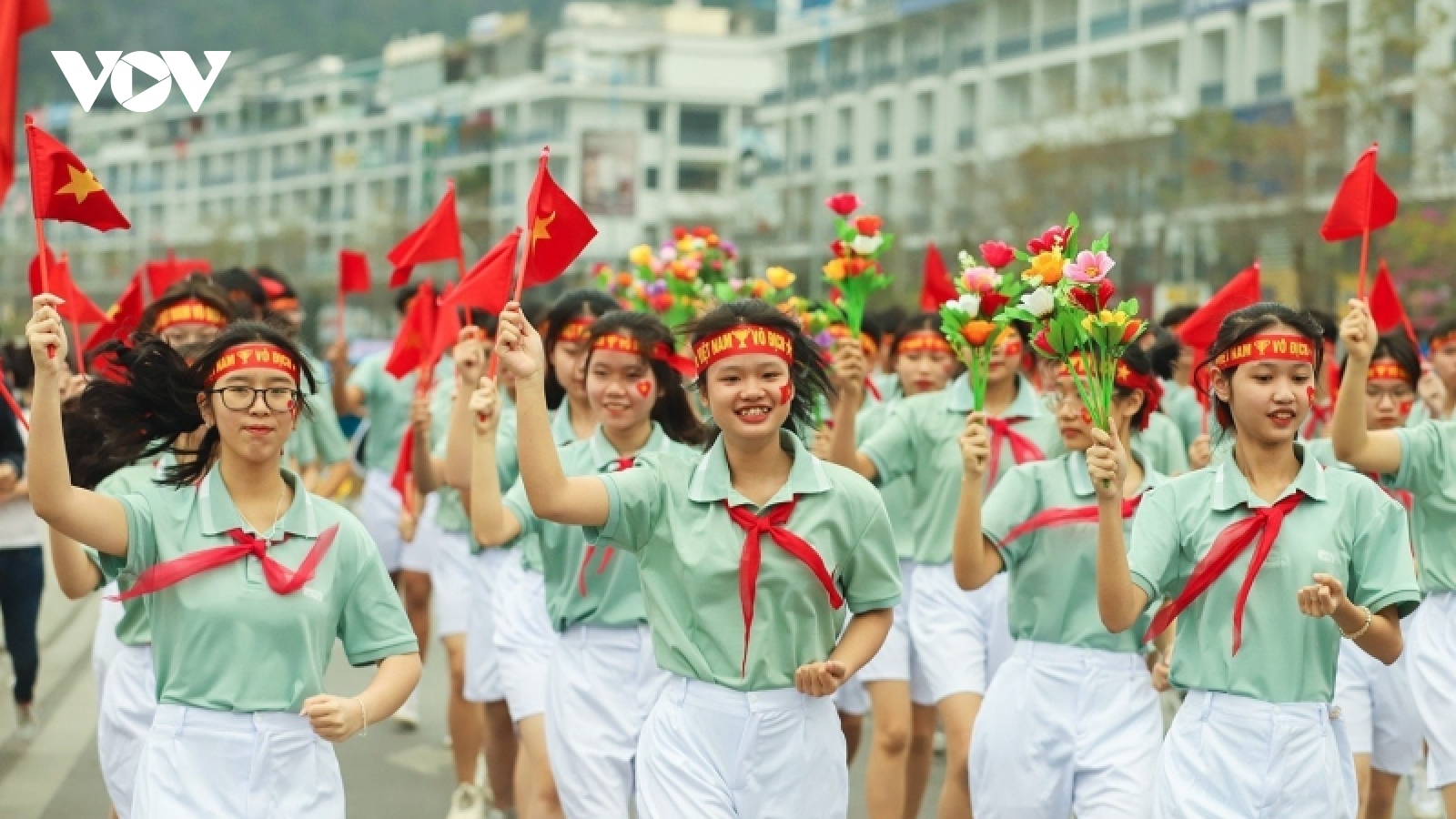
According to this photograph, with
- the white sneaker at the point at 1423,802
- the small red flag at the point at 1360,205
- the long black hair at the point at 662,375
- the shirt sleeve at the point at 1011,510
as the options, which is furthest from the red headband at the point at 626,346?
the white sneaker at the point at 1423,802

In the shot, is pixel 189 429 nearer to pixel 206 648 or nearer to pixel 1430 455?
pixel 206 648

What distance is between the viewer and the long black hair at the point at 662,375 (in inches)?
305

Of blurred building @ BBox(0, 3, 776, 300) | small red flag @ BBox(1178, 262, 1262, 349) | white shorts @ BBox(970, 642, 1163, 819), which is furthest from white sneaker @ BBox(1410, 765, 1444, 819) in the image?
blurred building @ BBox(0, 3, 776, 300)

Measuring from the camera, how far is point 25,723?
38.2 feet

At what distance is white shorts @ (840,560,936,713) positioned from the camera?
9219mm

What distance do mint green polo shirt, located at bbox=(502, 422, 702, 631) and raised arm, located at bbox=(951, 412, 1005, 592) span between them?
1097mm

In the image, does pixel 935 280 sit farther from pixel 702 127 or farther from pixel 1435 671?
pixel 702 127

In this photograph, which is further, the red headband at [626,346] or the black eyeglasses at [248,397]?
the red headband at [626,346]

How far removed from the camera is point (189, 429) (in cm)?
623

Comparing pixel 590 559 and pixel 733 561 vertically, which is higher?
pixel 733 561

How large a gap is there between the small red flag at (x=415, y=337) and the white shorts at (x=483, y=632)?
890 mm

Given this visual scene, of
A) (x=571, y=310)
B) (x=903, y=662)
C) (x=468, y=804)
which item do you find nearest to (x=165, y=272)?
(x=468, y=804)

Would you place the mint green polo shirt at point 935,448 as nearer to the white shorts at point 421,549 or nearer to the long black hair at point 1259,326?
the long black hair at point 1259,326

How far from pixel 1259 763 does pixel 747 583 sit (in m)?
1.32
